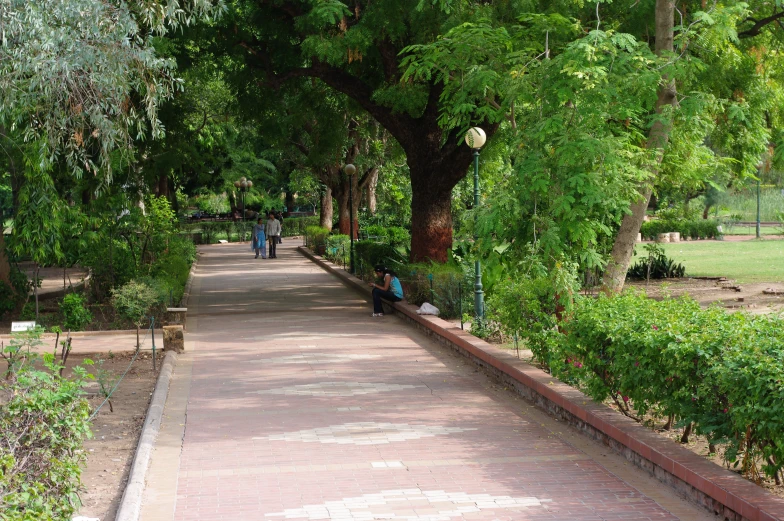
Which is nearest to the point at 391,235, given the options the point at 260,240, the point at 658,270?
the point at 260,240

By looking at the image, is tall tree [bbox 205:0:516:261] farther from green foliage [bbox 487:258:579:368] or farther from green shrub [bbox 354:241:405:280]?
green foliage [bbox 487:258:579:368]

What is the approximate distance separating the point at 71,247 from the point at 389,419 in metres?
12.0

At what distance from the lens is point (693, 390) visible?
292 inches

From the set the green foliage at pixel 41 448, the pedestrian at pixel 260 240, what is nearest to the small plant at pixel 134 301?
the green foliage at pixel 41 448

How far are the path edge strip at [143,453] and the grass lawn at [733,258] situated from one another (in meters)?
17.8

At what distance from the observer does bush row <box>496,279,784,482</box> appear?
6.28 m

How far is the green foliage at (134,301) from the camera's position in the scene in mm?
17438

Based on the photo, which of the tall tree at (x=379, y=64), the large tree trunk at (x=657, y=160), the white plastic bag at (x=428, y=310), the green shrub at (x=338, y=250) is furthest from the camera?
the green shrub at (x=338, y=250)

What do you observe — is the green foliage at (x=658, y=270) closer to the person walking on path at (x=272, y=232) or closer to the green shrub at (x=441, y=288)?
the green shrub at (x=441, y=288)

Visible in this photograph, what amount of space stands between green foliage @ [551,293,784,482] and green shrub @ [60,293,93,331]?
36.0ft

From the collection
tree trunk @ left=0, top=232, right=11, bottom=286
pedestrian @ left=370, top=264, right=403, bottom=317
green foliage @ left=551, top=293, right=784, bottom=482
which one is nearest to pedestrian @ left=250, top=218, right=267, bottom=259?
tree trunk @ left=0, top=232, right=11, bottom=286

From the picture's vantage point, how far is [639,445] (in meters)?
7.82

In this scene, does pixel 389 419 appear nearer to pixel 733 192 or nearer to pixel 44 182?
pixel 44 182

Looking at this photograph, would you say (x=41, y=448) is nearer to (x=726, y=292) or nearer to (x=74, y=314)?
(x=74, y=314)
